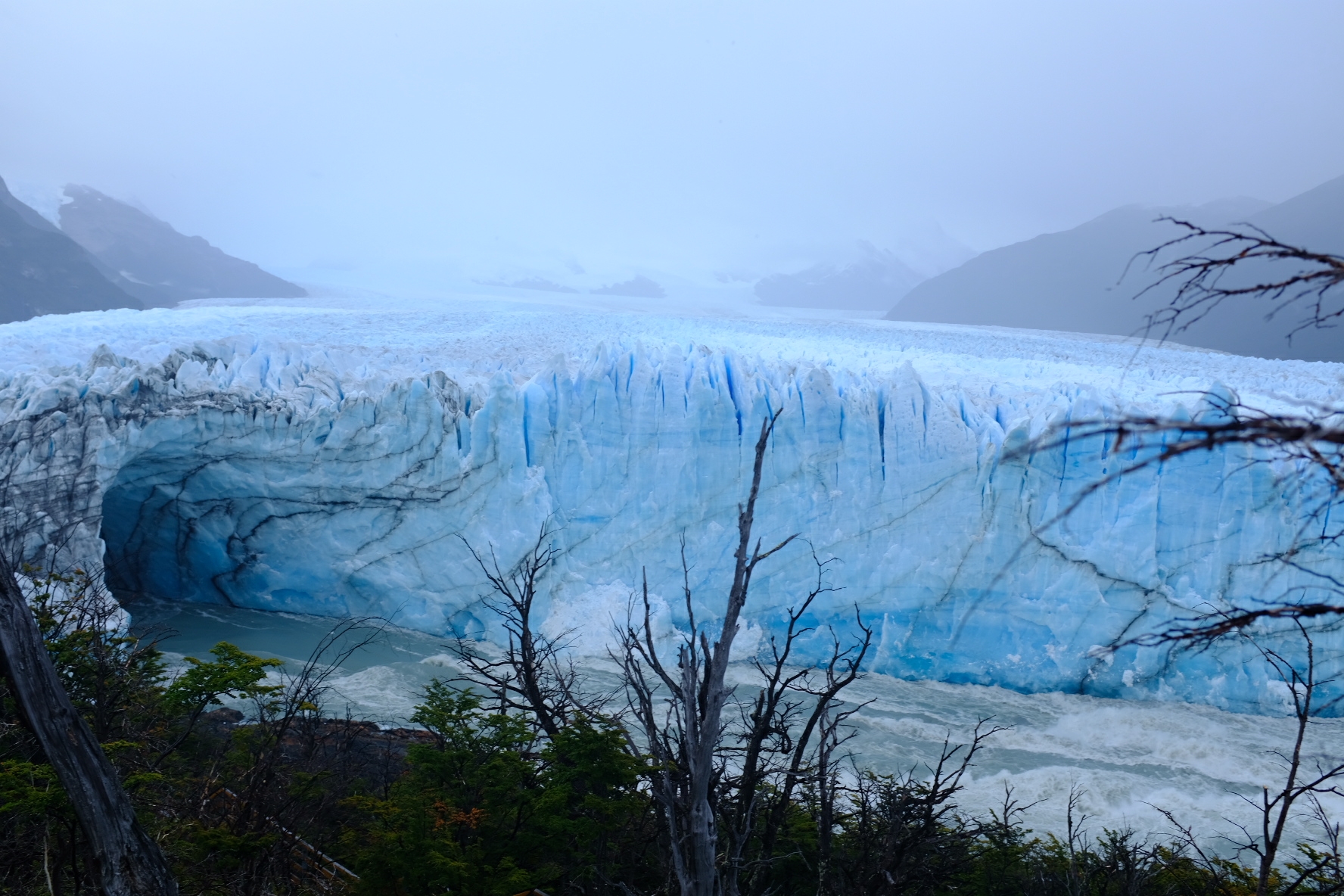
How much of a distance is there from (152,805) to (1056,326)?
873 inches

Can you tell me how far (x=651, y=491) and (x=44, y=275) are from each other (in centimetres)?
2098

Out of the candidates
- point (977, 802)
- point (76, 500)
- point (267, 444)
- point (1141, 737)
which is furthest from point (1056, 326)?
point (76, 500)

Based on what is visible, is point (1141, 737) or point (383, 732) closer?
point (383, 732)

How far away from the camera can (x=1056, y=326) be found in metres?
21.7

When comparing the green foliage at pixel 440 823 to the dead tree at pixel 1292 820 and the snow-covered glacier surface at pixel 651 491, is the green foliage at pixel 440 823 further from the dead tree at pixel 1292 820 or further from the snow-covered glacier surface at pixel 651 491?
the snow-covered glacier surface at pixel 651 491

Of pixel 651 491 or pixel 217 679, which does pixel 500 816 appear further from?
pixel 651 491

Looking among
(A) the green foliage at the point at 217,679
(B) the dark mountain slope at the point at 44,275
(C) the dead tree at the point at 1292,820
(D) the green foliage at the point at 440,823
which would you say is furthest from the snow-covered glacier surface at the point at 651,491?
(B) the dark mountain slope at the point at 44,275

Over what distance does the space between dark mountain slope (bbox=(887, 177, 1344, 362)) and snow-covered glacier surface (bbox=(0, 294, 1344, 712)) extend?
23.1 feet

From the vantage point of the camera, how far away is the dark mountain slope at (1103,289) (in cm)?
1647

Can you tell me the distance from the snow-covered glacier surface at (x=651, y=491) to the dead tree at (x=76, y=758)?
6.68m

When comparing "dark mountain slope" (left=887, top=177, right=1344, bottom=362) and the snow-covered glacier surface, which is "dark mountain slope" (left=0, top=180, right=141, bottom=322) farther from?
"dark mountain slope" (left=887, top=177, right=1344, bottom=362)

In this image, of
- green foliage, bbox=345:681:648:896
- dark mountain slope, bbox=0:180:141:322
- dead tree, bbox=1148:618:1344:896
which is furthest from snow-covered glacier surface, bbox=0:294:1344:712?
dark mountain slope, bbox=0:180:141:322

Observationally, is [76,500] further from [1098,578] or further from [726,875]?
[1098,578]

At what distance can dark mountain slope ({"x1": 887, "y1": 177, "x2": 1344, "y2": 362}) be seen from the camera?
54.0 feet
